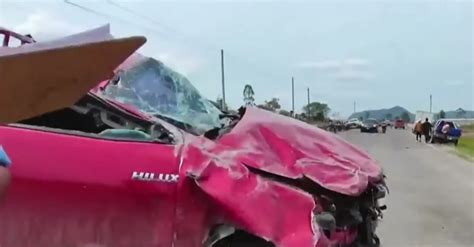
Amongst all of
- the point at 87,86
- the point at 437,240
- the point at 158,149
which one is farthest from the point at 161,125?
the point at 437,240

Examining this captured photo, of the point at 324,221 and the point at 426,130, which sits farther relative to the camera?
the point at 426,130

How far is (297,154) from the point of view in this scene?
429 centimetres

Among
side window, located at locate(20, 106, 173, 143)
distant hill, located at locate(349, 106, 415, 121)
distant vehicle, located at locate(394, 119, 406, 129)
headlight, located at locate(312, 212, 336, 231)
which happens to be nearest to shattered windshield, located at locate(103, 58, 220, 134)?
side window, located at locate(20, 106, 173, 143)

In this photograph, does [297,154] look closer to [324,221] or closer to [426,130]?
[324,221]

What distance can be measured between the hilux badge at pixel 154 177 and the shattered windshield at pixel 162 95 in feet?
3.15

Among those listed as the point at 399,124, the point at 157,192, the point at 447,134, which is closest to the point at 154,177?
the point at 157,192

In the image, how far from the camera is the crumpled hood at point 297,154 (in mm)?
4066

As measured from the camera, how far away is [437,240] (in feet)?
24.4

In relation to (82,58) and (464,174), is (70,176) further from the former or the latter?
(464,174)

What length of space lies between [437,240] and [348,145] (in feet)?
9.10

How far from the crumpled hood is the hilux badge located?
43 centimetres

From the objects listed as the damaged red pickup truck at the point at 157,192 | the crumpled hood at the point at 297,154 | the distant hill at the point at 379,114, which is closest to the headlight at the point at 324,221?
the damaged red pickup truck at the point at 157,192

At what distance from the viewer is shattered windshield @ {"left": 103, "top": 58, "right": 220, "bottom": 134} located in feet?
16.0

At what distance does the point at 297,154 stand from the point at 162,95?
133 centimetres
